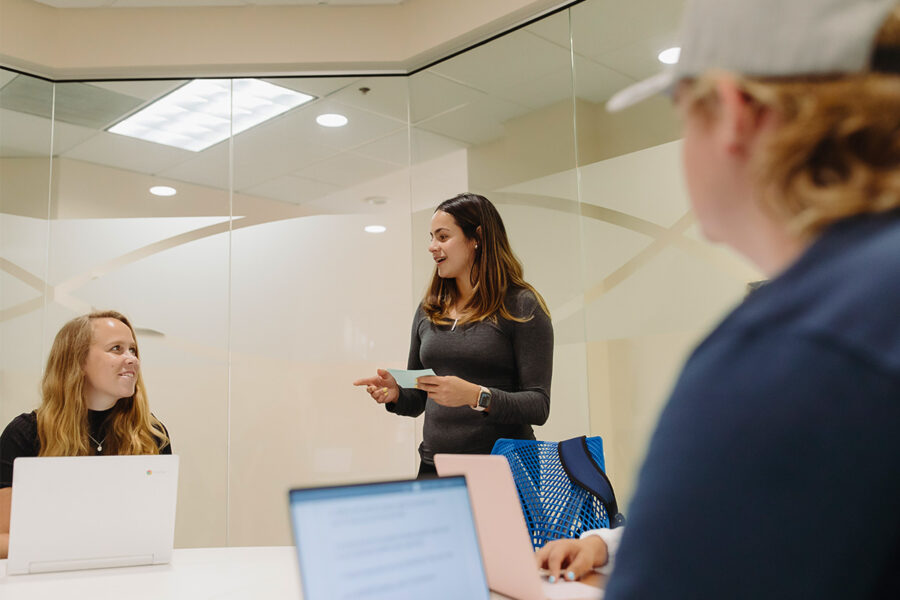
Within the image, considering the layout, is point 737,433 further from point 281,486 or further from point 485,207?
point 281,486

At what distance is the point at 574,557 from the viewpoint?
1338 mm

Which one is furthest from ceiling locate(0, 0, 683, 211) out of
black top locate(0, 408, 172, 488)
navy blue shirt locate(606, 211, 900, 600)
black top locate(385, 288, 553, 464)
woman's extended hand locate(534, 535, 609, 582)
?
navy blue shirt locate(606, 211, 900, 600)

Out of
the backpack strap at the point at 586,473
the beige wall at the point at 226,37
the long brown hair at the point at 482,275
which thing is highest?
the beige wall at the point at 226,37

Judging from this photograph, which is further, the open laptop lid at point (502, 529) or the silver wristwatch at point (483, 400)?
the silver wristwatch at point (483, 400)

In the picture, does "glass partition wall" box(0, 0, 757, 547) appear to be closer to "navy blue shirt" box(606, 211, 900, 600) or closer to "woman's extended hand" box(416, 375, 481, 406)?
"woman's extended hand" box(416, 375, 481, 406)

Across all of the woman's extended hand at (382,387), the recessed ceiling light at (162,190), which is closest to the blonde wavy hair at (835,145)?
the woman's extended hand at (382,387)

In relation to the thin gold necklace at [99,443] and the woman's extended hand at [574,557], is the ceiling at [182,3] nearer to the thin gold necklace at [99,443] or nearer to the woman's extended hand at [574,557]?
the thin gold necklace at [99,443]

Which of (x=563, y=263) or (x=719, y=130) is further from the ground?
(x=563, y=263)

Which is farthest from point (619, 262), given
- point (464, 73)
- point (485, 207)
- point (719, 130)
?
point (719, 130)

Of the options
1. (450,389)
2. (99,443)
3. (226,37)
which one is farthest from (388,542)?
(226,37)

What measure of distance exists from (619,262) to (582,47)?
3.55 ft

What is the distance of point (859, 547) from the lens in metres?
0.38

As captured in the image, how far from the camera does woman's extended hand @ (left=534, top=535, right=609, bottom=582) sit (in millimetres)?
1312

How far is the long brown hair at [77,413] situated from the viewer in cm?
245
